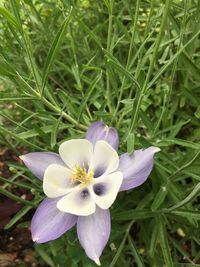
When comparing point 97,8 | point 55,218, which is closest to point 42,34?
point 97,8

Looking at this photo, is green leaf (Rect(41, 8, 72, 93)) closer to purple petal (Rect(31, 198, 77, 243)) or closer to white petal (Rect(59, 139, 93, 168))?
white petal (Rect(59, 139, 93, 168))

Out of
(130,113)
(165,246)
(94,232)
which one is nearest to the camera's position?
(94,232)

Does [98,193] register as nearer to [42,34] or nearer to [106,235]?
[106,235]

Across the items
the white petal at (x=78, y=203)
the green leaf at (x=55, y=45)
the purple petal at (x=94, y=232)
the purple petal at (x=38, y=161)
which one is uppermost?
the green leaf at (x=55, y=45)

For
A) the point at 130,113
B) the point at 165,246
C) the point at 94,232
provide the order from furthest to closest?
the point at 130,113 → the point at 165,246 → the point at 94,232

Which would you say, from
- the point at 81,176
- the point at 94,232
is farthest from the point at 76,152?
the point at 94,232

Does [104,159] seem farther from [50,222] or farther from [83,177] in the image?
[50,222]

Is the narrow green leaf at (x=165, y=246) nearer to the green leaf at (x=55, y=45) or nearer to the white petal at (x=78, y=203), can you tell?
the white petal at (x=78, y=203)

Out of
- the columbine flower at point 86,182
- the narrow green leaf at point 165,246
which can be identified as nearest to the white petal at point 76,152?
the columbine flower at point 86,182
